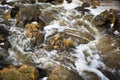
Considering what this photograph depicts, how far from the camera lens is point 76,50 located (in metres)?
7.33

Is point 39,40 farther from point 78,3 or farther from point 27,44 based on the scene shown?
point 78,3

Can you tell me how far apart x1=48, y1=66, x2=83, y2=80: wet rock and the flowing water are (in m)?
0.35

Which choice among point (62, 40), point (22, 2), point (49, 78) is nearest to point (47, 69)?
point (49, 78)

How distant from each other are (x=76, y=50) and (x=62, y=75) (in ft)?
5.50

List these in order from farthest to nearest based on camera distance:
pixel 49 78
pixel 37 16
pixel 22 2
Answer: pixel 22 2 → pixel 37 16 → pixel 49 78

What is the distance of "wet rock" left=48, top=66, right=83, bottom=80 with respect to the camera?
575cm

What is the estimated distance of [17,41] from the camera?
7.78m

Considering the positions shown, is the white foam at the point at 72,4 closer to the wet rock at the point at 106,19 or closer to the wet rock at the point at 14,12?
the wet rock at the point at 106,19

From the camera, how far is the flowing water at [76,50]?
665cm

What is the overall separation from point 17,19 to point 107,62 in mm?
3610

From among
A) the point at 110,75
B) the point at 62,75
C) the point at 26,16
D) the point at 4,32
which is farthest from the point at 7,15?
the point at 110,75

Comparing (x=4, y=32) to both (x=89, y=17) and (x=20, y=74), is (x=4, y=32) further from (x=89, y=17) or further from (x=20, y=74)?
(x=89, y=17)

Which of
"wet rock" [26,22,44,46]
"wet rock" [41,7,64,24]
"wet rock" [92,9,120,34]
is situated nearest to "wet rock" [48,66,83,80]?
"wet rock" [26,22,44,46]

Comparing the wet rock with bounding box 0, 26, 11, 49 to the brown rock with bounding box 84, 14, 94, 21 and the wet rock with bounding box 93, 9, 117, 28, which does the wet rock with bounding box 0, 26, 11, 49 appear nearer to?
the brown rock with bounding box 84, 14, 94, 21
